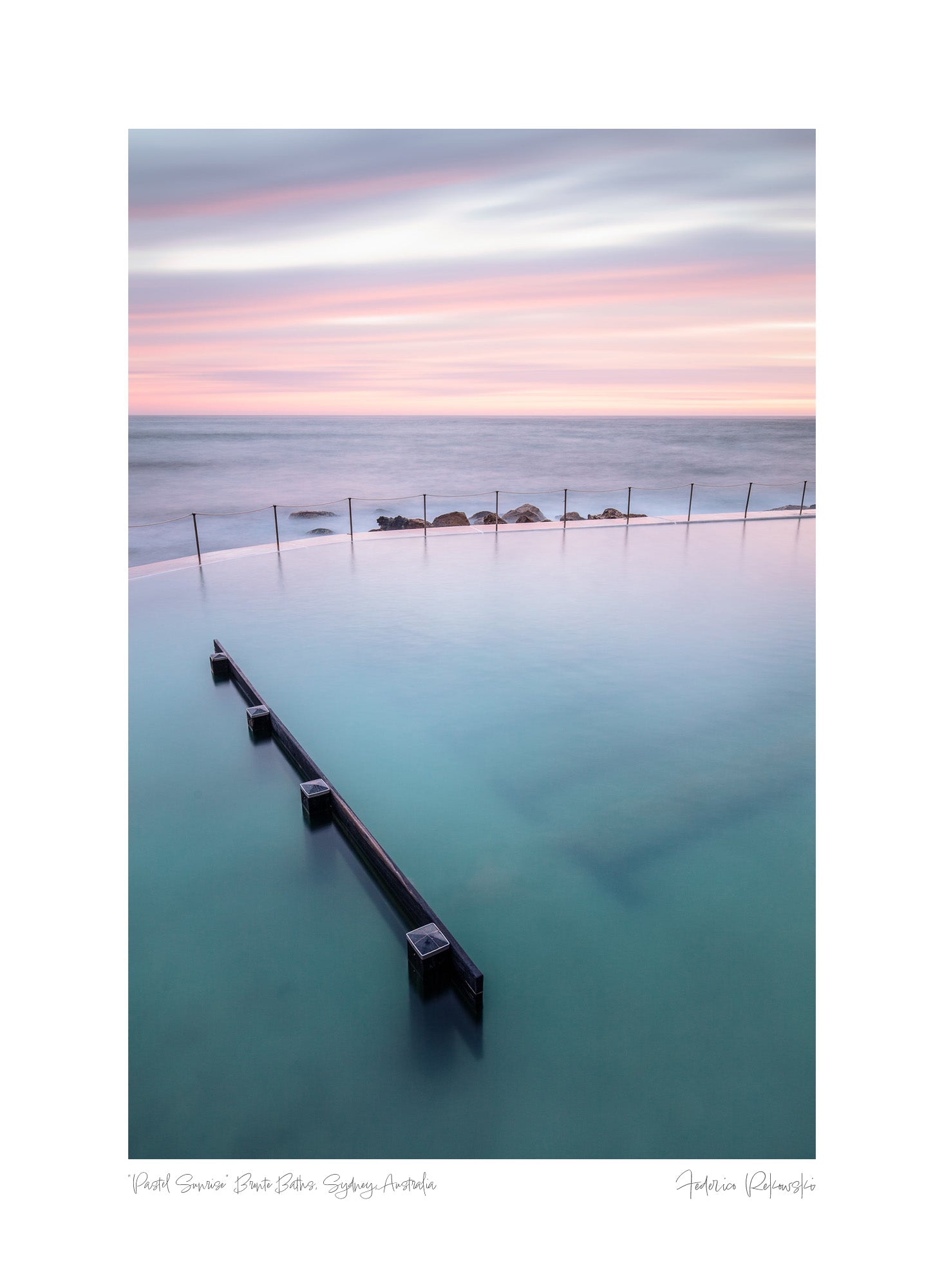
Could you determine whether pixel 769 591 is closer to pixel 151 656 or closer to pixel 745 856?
pixel 745 856

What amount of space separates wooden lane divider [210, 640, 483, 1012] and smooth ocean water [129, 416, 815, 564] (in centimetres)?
733

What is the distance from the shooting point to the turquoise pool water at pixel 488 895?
54.5 inches

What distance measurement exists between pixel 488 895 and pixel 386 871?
1.10ft

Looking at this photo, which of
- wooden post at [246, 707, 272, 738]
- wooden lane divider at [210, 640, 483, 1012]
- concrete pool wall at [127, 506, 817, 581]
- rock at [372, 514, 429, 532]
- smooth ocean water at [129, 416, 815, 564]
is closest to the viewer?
wooden lane divider at [210, 640, 483, 1012]

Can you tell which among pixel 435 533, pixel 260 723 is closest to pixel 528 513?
pixel 435 533

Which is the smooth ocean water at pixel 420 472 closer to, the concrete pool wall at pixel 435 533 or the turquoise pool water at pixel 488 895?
the concrete pool wall at pixel 435 533

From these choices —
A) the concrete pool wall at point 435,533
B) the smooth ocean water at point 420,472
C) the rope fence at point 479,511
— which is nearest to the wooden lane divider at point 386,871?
the rope fence at point 479,511

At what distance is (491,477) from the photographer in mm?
21531

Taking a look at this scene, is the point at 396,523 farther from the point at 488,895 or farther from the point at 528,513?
the point at 488,895

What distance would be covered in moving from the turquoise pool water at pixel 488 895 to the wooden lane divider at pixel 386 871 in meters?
0.06

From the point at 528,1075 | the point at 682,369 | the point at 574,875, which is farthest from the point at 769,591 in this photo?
the point at 682,369

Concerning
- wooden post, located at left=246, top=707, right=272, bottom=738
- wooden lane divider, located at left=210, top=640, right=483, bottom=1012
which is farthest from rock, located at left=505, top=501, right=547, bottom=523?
wooden post, located at left=246, top=707, right=272, bottom=738

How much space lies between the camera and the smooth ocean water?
1385 cm

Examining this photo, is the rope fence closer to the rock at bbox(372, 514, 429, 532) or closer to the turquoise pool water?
the rock at bbox(372, 514, 429, 532)
